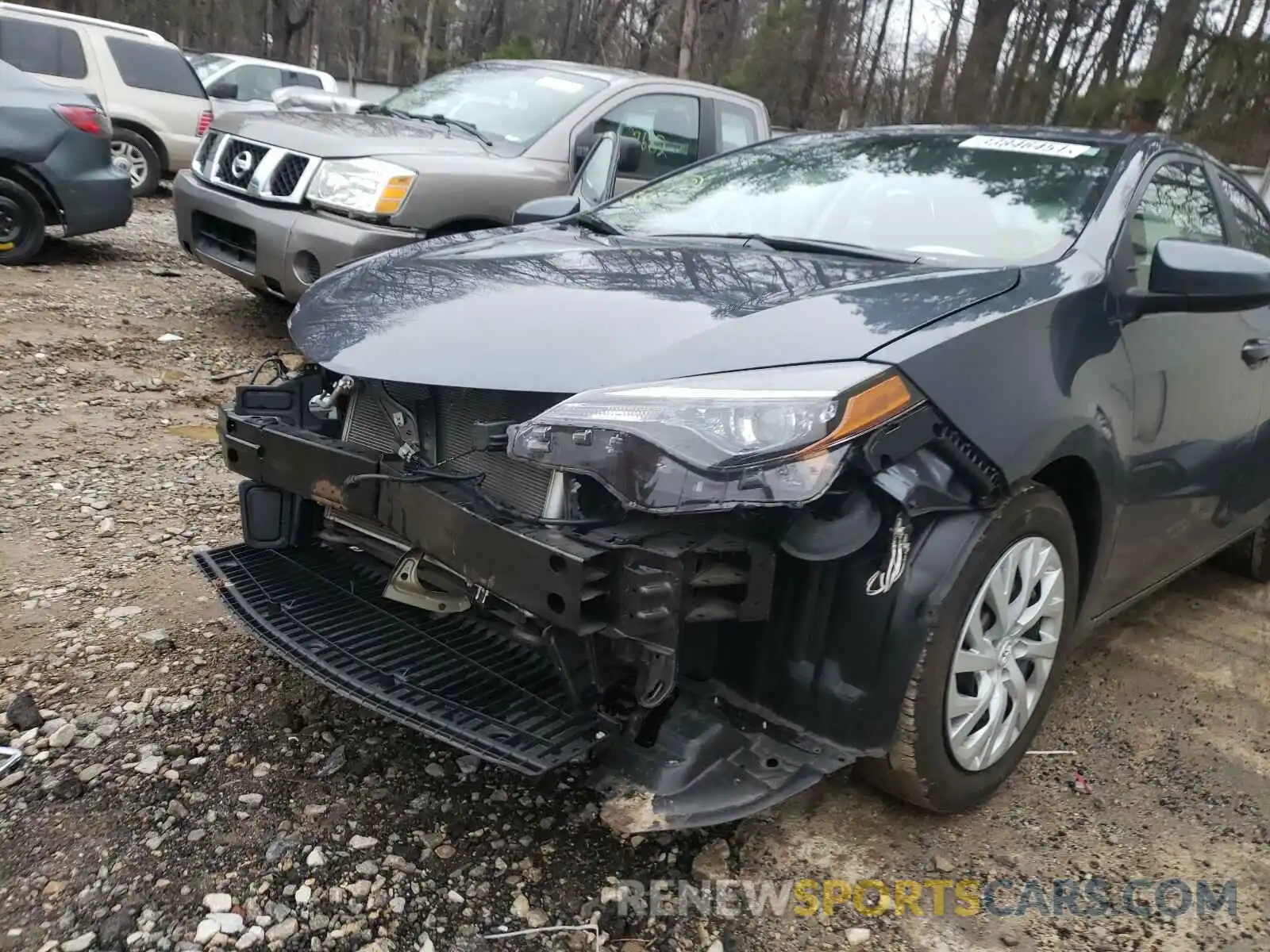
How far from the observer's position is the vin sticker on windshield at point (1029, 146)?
2902 mm

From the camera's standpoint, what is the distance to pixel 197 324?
6043 millimetres

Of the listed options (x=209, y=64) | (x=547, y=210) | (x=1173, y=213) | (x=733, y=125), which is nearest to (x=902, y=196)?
(x=1173, y=213)

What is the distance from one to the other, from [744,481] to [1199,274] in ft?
4.69

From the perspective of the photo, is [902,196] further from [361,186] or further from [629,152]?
[361,186]

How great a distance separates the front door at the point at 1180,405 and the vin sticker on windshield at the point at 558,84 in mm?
3815

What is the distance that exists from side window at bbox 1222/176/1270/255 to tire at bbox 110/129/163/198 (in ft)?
31.9

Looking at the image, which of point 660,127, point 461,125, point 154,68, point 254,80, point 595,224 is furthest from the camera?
point 254,80

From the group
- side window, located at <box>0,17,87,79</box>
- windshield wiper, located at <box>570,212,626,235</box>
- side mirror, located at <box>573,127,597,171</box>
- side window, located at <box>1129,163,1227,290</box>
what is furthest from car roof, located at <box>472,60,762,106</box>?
side window, located at <box>0,17,87,79</box>

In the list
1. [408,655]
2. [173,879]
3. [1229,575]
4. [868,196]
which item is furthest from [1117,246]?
[173,879]

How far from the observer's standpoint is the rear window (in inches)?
395

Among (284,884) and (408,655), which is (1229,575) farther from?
(284,884)

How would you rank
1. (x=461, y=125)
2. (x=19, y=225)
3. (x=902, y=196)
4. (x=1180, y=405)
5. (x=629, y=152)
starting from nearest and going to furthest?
(x=1180, y=405), (x=902, y=196), (x=629, y=152), (x=461, y=125), (x=19, y=225)

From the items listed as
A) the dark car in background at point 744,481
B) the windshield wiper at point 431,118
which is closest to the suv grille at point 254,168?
the windshield wiper at point 431,118

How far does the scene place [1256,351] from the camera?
9.82ft
